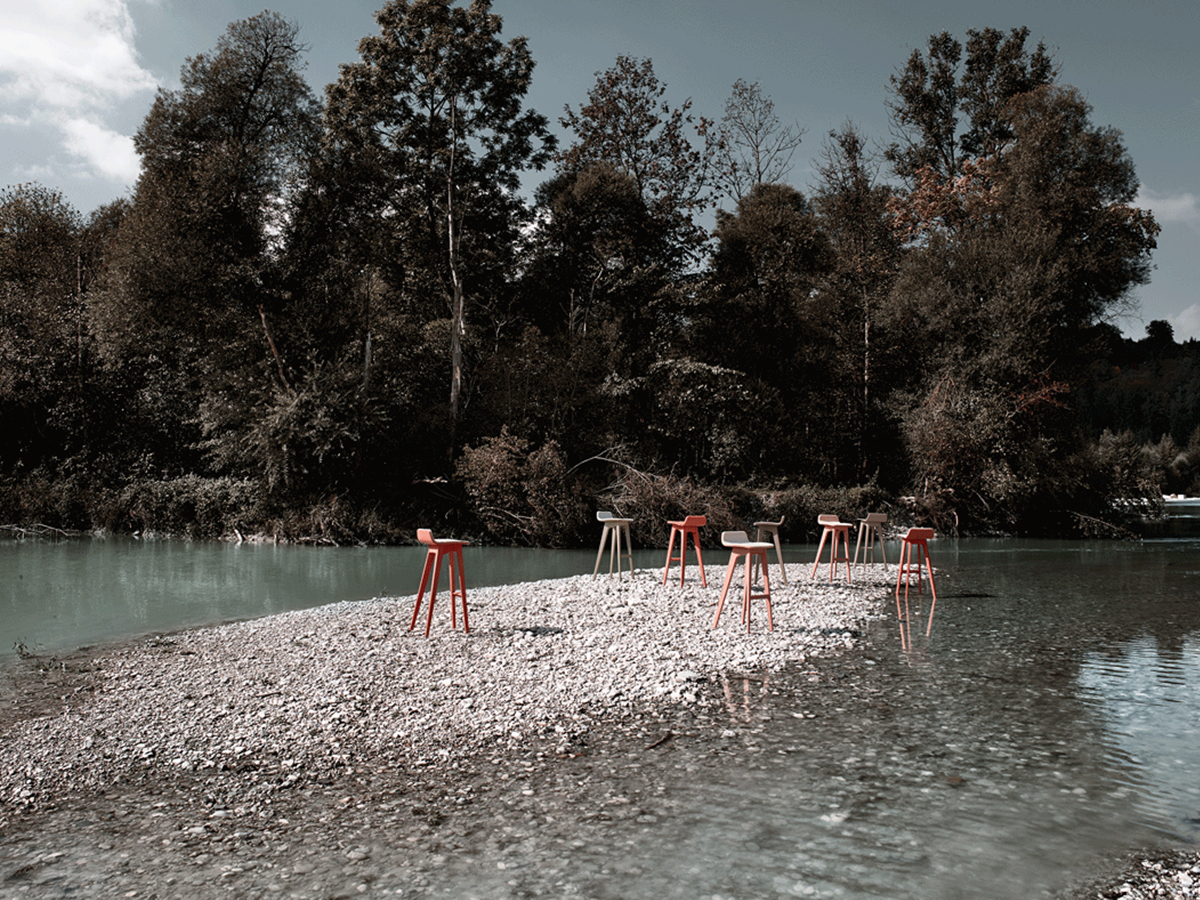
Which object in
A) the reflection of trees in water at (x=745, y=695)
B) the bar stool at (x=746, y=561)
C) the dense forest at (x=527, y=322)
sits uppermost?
the dense forest at (x=527, y=322)

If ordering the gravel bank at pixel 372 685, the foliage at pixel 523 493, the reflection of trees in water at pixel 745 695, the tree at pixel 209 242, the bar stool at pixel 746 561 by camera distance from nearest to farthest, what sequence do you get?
the gravel bank at pixel 372 685 → the reflection of trees in water at pixel 745 695 → the bar stool at pixel 746 561 → the foliage at pixel 523 493 → the tree at pixel 209 242

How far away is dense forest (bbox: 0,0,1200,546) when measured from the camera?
70.4 ft

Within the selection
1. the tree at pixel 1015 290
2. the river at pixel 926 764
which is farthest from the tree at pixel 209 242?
the tree at pixel 1015 290

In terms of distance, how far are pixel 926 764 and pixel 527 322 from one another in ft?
78.3

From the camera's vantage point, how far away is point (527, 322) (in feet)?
89.8

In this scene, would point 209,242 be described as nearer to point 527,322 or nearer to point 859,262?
point 527,322

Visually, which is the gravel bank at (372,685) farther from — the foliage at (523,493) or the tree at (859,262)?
the tree at (859,262)

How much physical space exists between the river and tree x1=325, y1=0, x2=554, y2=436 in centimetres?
1620

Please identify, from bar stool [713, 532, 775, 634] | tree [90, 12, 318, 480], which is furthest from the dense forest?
bar stool [713, 532, 775, 634]

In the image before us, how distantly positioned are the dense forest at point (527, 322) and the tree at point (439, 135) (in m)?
0.10

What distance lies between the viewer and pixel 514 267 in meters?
27.4

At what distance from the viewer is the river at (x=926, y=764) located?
137 inches

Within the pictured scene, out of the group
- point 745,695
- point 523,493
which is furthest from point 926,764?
point 523,493

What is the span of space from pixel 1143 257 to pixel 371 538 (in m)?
26.0
